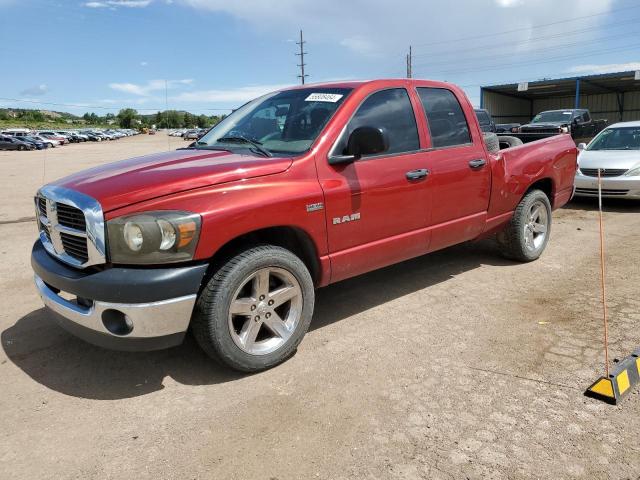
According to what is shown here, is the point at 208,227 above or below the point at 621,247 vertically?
above

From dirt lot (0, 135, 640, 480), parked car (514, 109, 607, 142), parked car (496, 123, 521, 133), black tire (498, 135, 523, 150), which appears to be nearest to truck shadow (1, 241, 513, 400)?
dirt lot (0, 135, 640, 480)

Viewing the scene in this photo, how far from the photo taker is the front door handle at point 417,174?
161 inches

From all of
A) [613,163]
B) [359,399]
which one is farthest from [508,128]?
[359,399]

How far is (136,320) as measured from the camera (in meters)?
2.87

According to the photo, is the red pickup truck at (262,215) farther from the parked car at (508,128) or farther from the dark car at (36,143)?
the dark car at (36,143)

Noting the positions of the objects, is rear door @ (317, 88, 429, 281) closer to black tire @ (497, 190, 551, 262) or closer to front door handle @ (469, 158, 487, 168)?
front door handle @ (469, 158, 487, 168)

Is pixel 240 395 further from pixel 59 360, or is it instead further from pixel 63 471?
pixel 59 360

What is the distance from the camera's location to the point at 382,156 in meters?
3.94

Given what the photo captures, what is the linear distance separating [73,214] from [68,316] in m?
0.63

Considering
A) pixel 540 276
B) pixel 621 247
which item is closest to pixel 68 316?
pixel 540 276

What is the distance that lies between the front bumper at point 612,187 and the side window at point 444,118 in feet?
18.8

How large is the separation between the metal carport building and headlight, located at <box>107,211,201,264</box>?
37703mm

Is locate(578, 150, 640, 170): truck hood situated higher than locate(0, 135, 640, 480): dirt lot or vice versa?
locate(578, 150, 640, 170): truck hood

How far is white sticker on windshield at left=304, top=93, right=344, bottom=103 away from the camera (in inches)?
155
